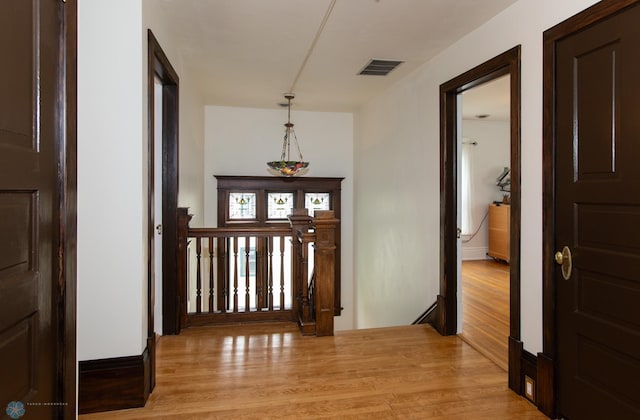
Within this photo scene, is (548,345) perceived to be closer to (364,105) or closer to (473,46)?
(473,46)

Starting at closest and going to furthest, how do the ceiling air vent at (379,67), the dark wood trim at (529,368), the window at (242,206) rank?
the dark wood trim at (529,368) → the ceiling air vent at (379,67) → the window at (242,206)

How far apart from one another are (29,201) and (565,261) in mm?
2523

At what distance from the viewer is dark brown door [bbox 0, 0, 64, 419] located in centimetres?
109

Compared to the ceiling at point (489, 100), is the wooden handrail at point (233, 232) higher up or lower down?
lower down

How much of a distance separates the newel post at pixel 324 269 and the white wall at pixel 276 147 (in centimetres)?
312

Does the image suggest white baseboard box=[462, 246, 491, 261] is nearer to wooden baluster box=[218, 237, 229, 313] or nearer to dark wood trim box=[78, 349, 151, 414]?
wooden baluster box=[218, 237, 229, 313]

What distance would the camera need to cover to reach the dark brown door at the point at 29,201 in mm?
1088

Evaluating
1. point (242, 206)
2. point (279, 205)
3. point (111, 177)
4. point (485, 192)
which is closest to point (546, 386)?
point (111, 177)

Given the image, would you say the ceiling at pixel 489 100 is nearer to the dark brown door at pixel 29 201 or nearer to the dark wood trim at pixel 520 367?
the dark wood trim at pixel 520 367

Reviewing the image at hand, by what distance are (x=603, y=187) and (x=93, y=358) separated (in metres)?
2.91

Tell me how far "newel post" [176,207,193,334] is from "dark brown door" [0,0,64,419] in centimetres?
208

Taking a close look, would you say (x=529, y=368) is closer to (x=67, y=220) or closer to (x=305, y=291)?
(x=305, y=291)

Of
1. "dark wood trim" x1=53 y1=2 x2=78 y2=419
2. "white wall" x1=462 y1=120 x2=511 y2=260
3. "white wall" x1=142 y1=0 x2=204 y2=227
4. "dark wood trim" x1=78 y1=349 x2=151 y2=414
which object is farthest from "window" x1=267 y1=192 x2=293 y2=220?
"dark wood trim" x1=53 y1=2 x2=78 y2=419

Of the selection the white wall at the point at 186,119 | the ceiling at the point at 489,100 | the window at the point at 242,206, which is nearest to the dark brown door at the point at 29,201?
the white wall at the point at 186,119
